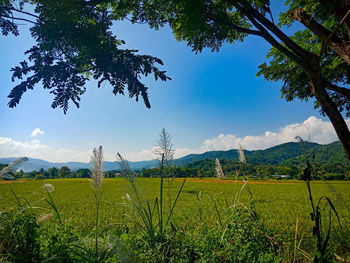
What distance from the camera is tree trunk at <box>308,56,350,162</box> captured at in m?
3.12

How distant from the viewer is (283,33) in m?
3.81

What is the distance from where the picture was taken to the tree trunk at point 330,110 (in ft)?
10.2

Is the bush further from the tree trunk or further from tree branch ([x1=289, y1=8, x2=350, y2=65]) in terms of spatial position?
tree branch ([x1=289, y1=8, x2=350, y2=65])

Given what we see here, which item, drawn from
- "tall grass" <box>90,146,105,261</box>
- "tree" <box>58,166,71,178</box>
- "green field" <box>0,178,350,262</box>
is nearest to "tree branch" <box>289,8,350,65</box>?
"green field" <box>0,178,350,262</box>

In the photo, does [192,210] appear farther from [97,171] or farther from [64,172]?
[97,171]

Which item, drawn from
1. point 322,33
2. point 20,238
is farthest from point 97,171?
point 322,33

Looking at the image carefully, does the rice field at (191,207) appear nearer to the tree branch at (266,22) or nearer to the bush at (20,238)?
the bush at (20,238)

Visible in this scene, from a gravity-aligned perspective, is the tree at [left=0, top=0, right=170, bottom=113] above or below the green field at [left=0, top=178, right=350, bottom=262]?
above

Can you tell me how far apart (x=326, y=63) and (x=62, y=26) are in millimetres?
9651

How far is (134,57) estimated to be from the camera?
3.03 metres

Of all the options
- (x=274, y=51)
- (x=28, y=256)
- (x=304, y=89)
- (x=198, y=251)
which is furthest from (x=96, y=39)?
(x=304, y=89)

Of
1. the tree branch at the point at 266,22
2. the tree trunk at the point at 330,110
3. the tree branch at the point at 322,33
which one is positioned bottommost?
the tree trunk at the point at 330,110

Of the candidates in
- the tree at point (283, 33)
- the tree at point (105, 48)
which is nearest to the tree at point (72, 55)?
the tree at point (105, 48)

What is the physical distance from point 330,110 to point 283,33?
1.88 m
